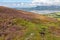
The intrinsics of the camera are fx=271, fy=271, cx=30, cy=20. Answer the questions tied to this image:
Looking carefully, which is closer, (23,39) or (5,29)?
(23,39)

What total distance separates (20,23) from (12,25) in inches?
21.0

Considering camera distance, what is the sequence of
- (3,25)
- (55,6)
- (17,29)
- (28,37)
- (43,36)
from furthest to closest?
(55,6) → (3,25) → (17,29) → (43,36) → (28,37)

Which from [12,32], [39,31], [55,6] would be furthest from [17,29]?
[55,6]

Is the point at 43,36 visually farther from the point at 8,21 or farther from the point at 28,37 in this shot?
the point at 8,21

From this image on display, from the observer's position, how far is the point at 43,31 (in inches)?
577

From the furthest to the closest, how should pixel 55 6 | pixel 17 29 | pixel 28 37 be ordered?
pixel 55 6 → pixel 17 29 → pixel 28 37

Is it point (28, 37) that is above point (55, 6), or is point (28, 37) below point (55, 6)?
above

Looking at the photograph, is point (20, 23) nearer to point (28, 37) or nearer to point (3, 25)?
point (3, 25)

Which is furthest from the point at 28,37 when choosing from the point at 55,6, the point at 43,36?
the point at 55,6

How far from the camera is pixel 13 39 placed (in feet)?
45.1

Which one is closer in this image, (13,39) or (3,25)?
(13,39)

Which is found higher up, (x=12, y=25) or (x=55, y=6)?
(x=12, y=25)

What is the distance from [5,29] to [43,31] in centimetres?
250

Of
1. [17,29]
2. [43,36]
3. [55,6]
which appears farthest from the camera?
[55,6]
